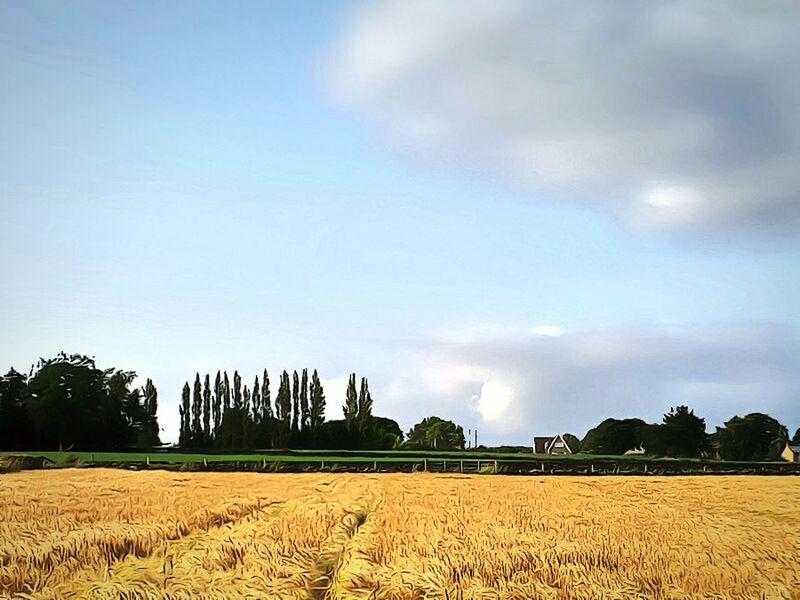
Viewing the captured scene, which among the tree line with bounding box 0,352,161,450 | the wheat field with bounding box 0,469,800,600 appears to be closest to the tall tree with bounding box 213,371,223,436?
the tree line with bounding box 0,352,161,450

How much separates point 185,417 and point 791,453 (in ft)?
293

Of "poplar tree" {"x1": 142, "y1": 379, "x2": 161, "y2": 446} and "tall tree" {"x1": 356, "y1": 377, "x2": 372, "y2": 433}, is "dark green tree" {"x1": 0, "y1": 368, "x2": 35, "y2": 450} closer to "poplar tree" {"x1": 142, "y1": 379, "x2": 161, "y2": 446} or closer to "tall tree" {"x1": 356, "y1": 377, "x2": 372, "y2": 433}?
"poplar tree" {"x1": 142, "y1": 379, "x2": 161, "y2": 446}

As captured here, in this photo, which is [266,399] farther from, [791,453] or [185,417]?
[791,453]

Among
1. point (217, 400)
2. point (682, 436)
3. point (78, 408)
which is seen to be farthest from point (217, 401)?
point (682, 436)

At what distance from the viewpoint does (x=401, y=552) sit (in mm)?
13500

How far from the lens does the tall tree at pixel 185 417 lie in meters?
141

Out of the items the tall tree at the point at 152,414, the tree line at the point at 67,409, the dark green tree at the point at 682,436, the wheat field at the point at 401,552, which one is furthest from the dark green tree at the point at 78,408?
the wheat field at the point at 401,552

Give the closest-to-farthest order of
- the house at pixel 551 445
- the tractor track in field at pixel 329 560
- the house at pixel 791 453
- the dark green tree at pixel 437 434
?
the tractor track in field at pixel 329 560 < the house at pixel 791 453 < the house at pixel 551 445 < the dark green tree at pixel 437 434

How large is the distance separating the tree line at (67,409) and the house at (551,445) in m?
81.0

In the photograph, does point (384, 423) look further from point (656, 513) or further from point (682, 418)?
point (656, 513)

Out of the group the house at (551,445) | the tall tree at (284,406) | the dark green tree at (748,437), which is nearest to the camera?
the dark green tree at (748,437)

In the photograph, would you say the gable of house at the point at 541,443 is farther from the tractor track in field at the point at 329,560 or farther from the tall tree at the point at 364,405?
the tractor track in field at the point at 329,560

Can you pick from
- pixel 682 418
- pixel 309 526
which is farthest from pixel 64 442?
pixel 309 526

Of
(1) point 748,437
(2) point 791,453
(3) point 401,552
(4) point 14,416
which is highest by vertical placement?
(4) point 14,416
